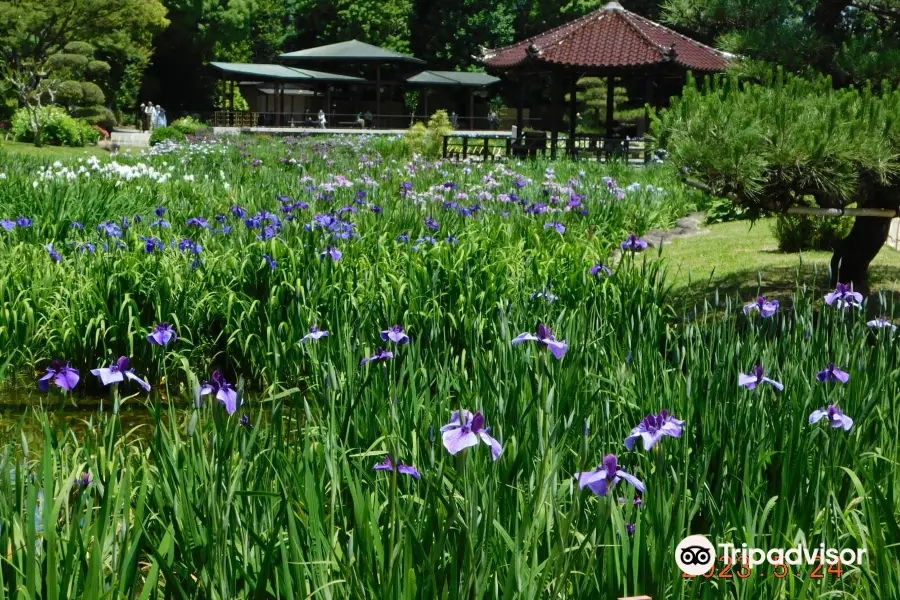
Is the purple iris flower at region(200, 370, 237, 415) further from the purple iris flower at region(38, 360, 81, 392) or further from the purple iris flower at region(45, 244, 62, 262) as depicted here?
the purple iris flower at region(45, 244, 62, 262)

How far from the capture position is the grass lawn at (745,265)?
22.1ft

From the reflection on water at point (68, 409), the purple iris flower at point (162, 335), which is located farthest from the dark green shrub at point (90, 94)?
the purple iris flower at point (162, 335)

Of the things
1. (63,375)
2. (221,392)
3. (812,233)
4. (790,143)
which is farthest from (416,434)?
(812,233)

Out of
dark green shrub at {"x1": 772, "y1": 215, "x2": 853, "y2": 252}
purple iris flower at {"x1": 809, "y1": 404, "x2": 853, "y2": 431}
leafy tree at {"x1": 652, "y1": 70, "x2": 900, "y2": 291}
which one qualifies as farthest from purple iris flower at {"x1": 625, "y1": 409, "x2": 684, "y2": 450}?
dark green shrub at {"x1": 772, "y1": 215, "x2": 853, "y2": 252}

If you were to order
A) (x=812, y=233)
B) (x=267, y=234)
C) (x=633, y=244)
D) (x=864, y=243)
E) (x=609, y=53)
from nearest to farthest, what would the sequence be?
(x=633, y=244), (x=267, y=234), (x=864, y=243), (x=812, y=233), (x=609, y=53)

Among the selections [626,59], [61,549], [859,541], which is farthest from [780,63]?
[626,59]

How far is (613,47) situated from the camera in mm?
20516

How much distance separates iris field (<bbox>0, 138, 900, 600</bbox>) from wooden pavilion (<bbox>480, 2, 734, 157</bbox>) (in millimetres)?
14611

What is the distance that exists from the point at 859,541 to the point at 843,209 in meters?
3.52

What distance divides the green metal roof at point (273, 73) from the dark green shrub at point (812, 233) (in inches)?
1324

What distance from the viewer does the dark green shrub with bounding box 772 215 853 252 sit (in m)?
8.24

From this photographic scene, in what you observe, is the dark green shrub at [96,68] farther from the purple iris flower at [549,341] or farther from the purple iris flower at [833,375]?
the purple iris flower at [833,375]

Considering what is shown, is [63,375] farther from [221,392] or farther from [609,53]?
[609,53]

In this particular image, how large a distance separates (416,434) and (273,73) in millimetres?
39239
